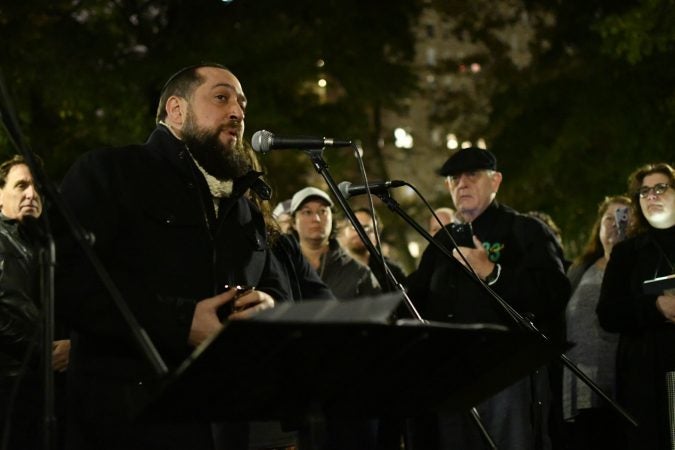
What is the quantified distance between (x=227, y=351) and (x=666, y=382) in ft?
15.1

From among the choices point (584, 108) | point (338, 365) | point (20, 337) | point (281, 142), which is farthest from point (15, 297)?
point (584, 108)

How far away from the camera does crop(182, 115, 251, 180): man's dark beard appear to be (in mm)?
4980

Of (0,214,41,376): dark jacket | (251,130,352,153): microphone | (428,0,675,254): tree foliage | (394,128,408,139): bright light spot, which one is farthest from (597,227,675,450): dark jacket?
(394,128,408,139): bright light spot

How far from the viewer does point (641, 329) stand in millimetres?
7105

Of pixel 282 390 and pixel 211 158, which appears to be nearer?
pixel 282 390

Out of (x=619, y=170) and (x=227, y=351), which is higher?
(x=619, y=170)

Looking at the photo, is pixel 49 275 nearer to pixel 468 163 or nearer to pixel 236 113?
pixel 236 113

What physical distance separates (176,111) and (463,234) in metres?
2.50

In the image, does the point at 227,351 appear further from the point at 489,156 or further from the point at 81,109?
the point at 81,109

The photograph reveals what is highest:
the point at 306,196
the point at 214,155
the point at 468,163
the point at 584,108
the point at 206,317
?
the point at 584,108

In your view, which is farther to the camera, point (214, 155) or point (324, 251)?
point (324, 251)

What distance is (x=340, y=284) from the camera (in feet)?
28.6

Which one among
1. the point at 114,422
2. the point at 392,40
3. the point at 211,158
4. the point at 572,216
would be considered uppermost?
the point at 392,40

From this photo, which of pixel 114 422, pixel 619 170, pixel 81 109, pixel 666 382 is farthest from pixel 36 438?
pixel 619 170
